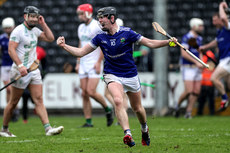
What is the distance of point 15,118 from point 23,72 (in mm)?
5793

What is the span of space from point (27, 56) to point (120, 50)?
7.54 feet

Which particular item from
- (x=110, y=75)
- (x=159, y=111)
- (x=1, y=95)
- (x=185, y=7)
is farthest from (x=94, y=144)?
(x=185, y=7)

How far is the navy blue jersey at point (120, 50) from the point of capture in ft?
24.4

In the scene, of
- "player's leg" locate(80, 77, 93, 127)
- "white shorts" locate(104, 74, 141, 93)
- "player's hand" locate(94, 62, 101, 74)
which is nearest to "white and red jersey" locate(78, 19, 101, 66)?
"player's hand" locate(94, 62, 101, 74)

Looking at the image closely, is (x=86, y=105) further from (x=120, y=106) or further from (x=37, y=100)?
(x=120, y=106)

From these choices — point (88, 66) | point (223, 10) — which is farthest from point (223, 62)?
point (88, 66)

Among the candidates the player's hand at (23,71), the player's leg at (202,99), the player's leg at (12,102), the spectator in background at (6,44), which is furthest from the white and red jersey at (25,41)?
the player's leg at (202,99)

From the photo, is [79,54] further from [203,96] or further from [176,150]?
[203,96]

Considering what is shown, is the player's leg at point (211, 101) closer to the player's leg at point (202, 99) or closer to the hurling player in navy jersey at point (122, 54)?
the player's leg at point (202, 99)

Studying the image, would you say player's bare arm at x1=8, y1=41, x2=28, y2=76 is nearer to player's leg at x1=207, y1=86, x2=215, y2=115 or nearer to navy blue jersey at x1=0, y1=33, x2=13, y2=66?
navy blue jersey at x1=0, y1=33, x2=13, y2=66

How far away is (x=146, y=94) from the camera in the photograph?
16531mm

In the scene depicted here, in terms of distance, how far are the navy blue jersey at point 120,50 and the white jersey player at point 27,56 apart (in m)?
1.89

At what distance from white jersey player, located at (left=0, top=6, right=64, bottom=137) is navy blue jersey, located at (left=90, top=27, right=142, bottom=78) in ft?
6.19

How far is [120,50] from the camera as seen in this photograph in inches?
293
